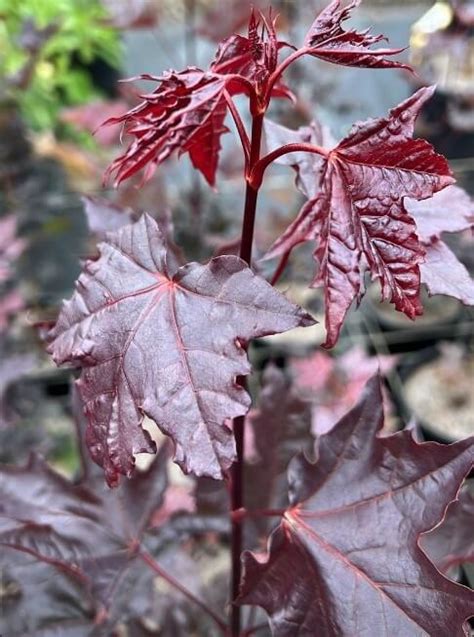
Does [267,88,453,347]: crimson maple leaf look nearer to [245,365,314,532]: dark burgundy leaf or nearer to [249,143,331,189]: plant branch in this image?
[249,143,331,189]: plant branch

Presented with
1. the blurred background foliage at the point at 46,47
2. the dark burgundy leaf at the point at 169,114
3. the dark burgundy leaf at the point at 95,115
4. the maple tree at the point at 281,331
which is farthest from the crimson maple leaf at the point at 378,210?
the dark burgundy leaf at the point at 95,115

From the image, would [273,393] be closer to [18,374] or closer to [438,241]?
[438,241]

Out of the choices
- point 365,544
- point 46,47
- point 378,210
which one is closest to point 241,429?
point 365,544

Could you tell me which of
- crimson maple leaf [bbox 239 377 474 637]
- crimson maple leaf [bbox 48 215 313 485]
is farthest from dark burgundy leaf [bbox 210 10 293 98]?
crimson maple leaf [bbox 239 377 474 637]

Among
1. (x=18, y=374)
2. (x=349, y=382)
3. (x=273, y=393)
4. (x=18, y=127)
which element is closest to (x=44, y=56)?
(x=18, y=127)

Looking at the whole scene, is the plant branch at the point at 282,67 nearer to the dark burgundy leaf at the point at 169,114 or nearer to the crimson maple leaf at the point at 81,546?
the dark burgundy leaf at the point at 169,114

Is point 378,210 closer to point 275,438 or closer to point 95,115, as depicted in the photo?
point 275,438

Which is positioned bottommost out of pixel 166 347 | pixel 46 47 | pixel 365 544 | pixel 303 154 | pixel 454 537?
pixel 454 537
